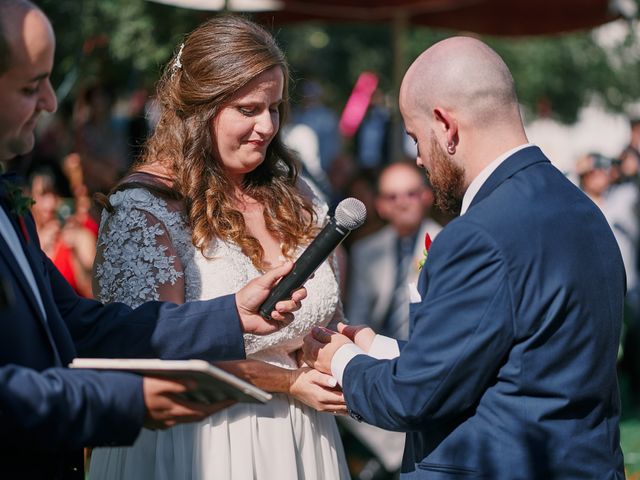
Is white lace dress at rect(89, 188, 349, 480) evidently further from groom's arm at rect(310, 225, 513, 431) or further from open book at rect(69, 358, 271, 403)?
open book at rect(69, 358, 271, 403)

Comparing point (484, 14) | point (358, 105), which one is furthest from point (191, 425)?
point (358, 105)

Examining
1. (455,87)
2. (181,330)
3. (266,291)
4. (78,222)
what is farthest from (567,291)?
(78,222)

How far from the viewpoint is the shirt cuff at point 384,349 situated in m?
3.60

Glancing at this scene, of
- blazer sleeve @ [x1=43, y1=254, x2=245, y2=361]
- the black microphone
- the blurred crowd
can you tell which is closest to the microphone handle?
the black microphone

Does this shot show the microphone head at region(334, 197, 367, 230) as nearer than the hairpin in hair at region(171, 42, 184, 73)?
Yes

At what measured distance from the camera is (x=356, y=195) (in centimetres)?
1048

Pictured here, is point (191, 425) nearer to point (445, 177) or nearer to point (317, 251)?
point (317, 251)

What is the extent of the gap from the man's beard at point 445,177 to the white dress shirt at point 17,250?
1.28 meters

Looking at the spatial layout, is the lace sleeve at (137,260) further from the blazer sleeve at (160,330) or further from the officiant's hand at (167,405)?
the officiant's hand at (167,405)

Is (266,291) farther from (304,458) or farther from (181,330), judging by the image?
(304,458)

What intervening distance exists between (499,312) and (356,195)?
301 inches

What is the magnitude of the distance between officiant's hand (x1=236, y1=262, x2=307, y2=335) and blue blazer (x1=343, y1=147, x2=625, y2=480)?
1.76ft

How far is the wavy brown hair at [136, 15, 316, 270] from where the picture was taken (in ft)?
12.7

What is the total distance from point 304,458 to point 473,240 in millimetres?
1390
